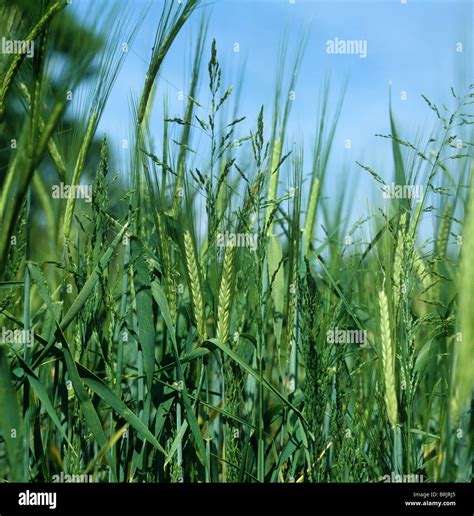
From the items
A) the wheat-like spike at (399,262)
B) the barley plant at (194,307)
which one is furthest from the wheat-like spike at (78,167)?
the wheat-like spike at (399,262)

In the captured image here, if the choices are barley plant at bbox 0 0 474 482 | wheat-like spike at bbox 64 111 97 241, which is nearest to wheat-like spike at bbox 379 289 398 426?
barley plant at bbox 0 0 474 482

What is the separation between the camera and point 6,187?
130 centimetres

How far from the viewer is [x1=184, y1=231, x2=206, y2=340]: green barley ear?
1187 millimetres

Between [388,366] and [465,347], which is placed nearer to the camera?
[465,347]

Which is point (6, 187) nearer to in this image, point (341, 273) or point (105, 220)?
point (105, 220)

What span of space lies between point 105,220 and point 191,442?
396mm

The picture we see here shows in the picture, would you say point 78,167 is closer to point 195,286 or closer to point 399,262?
point 195,286

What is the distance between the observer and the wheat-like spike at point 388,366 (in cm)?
114

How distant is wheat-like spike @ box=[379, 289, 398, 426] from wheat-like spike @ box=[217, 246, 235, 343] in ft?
0.80

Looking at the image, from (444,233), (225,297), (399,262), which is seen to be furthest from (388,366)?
(444,233)

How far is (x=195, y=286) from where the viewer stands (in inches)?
47.1

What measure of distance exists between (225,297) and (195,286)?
0.17 ft

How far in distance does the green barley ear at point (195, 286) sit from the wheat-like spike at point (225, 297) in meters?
0.03
